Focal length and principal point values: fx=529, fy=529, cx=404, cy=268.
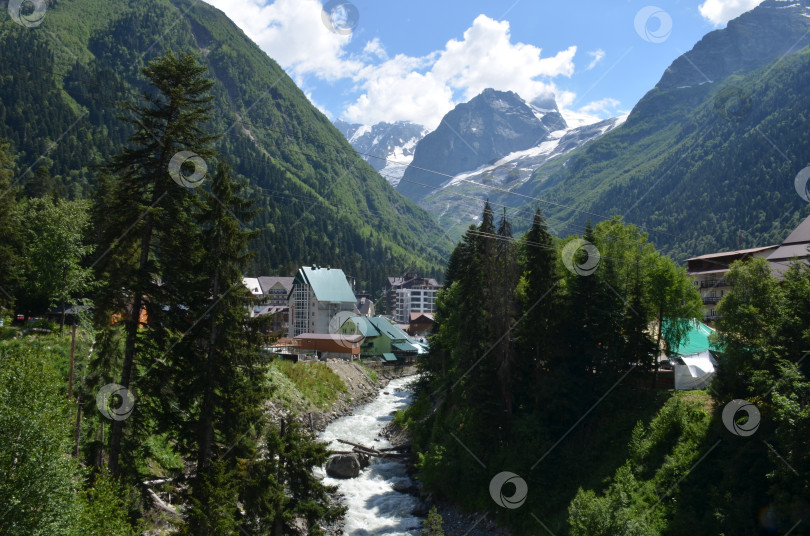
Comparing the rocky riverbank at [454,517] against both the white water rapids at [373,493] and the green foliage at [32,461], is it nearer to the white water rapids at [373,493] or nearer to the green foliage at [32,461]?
the white water rapids at [373,493]

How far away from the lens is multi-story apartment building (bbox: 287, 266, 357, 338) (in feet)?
332

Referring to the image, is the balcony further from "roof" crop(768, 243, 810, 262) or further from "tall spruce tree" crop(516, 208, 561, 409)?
"tall spruce tree" crop(516, 208, 561, 409)

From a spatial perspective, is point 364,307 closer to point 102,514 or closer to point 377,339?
point 377,339

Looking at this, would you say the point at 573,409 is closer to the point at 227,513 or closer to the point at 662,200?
the point at 227,513

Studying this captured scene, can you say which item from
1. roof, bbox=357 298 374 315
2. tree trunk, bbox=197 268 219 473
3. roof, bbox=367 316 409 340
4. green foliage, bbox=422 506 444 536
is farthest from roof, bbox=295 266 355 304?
tree trunk, bbox=197 268 219 473

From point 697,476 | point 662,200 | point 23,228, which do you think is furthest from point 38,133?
point 662,200

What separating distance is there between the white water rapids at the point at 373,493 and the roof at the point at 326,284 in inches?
2064

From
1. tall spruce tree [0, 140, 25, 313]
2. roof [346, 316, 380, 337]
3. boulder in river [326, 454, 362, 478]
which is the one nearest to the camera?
tall spruce tree [0, 140, 25, 313]

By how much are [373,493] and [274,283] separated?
97.2 meters

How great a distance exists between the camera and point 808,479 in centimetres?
1684

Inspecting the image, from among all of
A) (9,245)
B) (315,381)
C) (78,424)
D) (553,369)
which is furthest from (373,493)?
(9,245)

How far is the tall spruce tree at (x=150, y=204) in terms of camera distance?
16750mm

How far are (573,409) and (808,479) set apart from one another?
13.2 m

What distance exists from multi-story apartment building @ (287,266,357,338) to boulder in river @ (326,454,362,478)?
6483 cm
